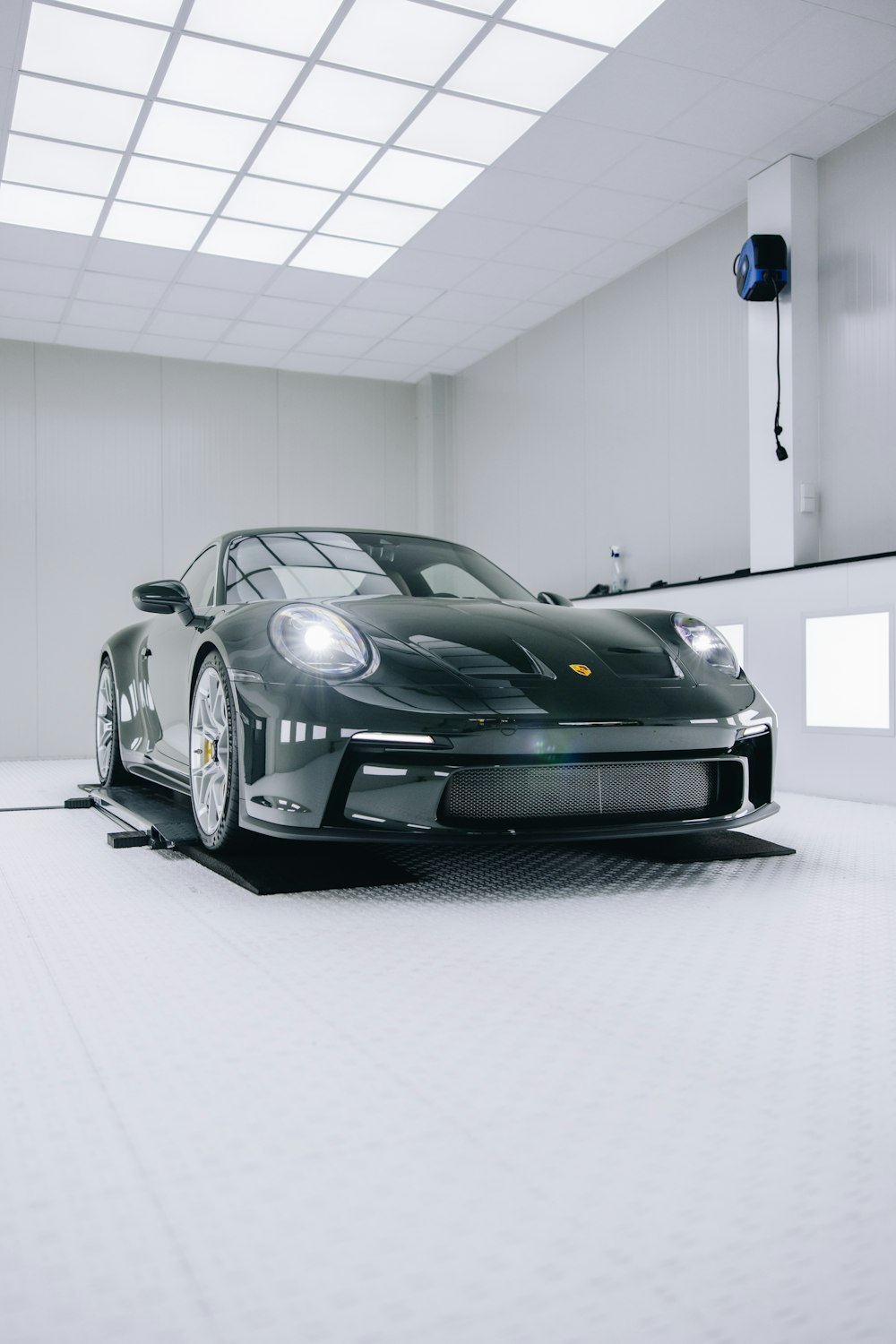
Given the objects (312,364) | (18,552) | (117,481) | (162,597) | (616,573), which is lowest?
(162,597)

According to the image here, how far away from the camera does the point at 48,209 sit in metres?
5.68

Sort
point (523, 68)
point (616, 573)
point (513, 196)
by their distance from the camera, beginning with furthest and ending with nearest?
point (616, 573) → point (513, 196) → point (523, 68)

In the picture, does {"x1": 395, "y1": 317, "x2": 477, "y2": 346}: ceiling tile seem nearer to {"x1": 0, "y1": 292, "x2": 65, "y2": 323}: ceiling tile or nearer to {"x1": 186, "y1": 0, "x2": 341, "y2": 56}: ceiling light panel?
{"x1": 0, "y1": 292, "x2": 65, "y2": 323}: ceiling tile

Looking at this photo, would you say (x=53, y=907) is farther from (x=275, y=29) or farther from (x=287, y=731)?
(x=275, y=29)

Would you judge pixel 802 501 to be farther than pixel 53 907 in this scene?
Yes

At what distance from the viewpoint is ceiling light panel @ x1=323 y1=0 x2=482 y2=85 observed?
3947mm

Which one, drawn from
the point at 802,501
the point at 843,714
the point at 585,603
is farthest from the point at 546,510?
the point at 843,714

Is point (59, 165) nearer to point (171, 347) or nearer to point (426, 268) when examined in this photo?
point (426, 268)

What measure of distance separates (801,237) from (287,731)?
167 inches

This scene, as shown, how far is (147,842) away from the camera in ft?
9.22

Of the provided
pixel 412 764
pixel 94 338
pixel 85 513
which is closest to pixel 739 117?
pixel 412 764

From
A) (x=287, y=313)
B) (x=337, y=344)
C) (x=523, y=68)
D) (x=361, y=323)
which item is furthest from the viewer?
(x=337, y=344)

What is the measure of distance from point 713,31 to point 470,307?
129 inches

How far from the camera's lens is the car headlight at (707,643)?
254cm
